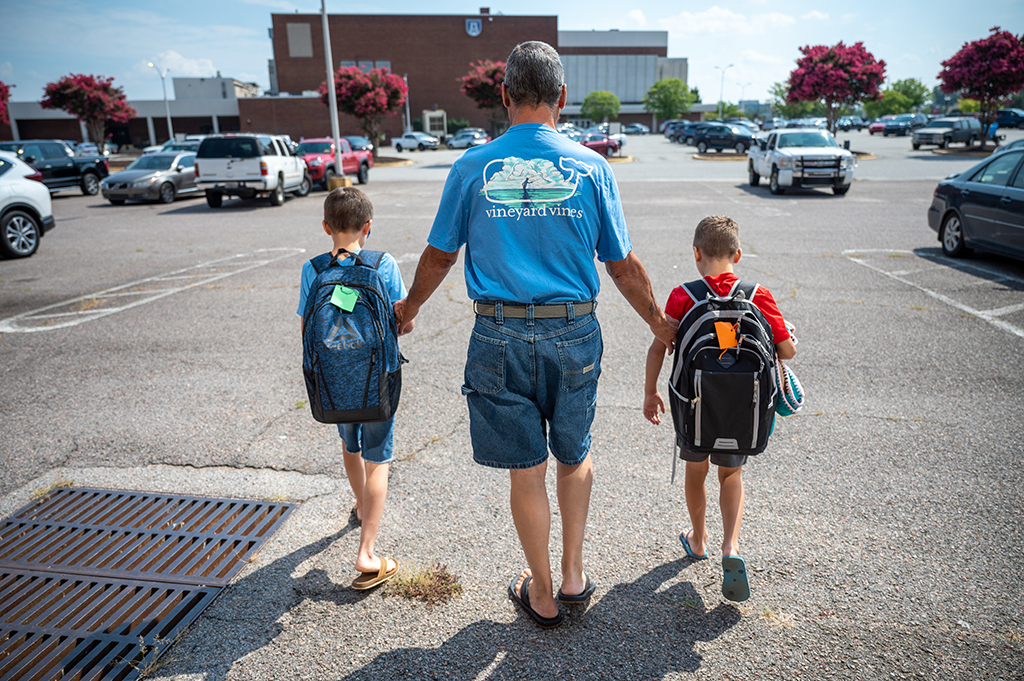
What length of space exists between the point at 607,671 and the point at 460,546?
101 centimetres

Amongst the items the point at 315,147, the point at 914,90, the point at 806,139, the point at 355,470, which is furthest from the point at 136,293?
the point at 914,90

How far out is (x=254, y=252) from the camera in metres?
11.2

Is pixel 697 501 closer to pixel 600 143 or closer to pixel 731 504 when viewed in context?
pixel 731 504

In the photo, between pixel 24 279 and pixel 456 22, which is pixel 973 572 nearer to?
pixel 24 279

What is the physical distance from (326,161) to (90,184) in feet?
26.8

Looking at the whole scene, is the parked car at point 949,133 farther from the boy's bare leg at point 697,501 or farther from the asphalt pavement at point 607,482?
the boy's bare leg at point 697,501

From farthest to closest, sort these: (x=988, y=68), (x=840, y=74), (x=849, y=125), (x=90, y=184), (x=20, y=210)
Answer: (x=849, y=125) → (x=840, y=74) → (x=988, y=68) → (x=90, y=184) → (x=20, y=210)

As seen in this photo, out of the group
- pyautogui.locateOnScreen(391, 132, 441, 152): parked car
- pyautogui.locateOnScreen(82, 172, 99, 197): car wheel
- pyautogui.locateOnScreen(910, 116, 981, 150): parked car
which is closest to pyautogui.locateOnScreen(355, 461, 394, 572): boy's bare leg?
pyautogui.locateOnScreen(82, 172, 99, 197): car wheel

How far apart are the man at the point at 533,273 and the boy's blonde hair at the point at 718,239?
342 millimetres

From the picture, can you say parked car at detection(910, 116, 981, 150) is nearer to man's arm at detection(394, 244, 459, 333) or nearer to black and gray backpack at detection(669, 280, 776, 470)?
black and gray backpack at detection(669, 280, 776, 470)

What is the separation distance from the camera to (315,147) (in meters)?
23.6

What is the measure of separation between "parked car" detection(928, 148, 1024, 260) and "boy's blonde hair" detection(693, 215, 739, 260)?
8.15 m

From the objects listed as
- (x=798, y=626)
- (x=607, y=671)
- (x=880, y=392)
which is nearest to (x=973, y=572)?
(x=798, y=626)

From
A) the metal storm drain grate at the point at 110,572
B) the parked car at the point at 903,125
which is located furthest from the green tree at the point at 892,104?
the metal storm drain grate at the point at 110,572
